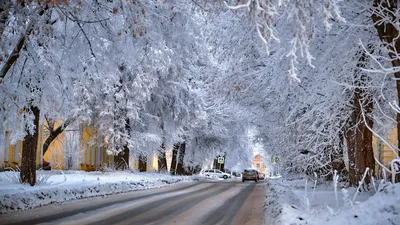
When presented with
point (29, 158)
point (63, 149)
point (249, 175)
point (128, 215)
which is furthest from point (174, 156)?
point (128, 215)

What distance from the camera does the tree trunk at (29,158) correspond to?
51.5ft

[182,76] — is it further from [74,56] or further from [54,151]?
[74,56]

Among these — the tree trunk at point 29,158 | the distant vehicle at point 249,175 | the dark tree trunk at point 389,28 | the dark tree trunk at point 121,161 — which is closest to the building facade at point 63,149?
the dark tree trunk at point 121,161

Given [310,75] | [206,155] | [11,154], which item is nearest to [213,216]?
[310,75]

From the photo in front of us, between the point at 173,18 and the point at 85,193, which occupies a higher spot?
the point at 173,18

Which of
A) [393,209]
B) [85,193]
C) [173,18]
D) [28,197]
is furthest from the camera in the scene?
[85,193]

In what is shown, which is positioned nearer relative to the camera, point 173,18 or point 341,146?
point 173,18

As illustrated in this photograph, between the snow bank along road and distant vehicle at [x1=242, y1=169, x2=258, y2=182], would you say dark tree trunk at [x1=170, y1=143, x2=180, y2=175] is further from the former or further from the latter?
the snow bank along road

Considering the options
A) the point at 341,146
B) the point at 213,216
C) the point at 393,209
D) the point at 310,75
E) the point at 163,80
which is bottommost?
the point at 213,216

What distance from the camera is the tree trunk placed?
51.5 ft

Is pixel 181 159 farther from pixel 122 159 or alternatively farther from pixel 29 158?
pixel 29 158

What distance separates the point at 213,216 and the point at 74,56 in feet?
18.5

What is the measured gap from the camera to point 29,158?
15.9 metres

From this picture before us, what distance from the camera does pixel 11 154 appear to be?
3341 centimetres
